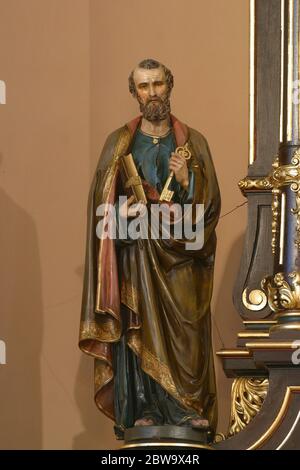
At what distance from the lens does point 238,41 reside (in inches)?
276

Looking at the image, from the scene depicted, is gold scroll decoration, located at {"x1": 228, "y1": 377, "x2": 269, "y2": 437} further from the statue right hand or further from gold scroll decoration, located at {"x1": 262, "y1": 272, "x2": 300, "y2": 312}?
the statue right hand

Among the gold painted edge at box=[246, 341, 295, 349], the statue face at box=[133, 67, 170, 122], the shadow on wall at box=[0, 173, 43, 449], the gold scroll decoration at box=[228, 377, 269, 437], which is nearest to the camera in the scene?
the gold painted edge at box=[246, 341, 295, 349]

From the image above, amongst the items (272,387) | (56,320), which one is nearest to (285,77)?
(272,387)

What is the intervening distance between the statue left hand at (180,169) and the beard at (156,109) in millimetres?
167

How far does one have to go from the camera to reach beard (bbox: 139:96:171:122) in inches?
239

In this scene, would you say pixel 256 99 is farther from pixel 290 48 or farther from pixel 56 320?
pixel 56 320

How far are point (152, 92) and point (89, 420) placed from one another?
4.29ft

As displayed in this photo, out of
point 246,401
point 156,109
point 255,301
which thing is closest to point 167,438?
point 246,401

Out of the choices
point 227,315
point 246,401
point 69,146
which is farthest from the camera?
point 69,146

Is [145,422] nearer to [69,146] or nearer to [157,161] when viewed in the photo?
[157,161]

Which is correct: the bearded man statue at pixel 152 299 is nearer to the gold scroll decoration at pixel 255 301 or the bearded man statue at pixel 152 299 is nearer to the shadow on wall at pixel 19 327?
the gold scroll decoration at pixel 255 301

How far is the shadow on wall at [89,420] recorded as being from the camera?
266 inches

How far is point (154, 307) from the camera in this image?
585 cm

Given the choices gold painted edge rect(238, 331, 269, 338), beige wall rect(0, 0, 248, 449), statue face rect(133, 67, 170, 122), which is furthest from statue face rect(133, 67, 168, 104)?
beige wall rect(0, 0, 248, 449)
